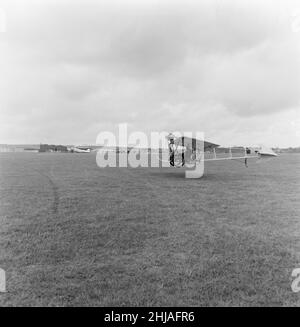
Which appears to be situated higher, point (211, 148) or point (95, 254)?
point (211, 148)

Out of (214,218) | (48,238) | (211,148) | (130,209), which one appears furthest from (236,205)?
(211,148)

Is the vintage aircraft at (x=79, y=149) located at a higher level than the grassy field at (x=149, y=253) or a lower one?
higher

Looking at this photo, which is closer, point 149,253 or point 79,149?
point 149,253

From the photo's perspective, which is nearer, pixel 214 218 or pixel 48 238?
pixel 48 238

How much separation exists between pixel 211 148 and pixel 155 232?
17677 mm

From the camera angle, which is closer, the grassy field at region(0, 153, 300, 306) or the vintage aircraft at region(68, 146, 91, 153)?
the grassy field at region(0, 153, 300, 306)

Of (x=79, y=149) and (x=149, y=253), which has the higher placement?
(x=79, y=149)

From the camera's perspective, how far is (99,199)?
11875 mm

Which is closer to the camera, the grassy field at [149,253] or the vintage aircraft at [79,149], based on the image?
the grassy field at [149,253]

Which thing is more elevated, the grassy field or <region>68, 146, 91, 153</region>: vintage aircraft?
<region>68, 146, 91, 153</region>: vintage aircraft

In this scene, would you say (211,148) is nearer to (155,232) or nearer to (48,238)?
(155,232)
